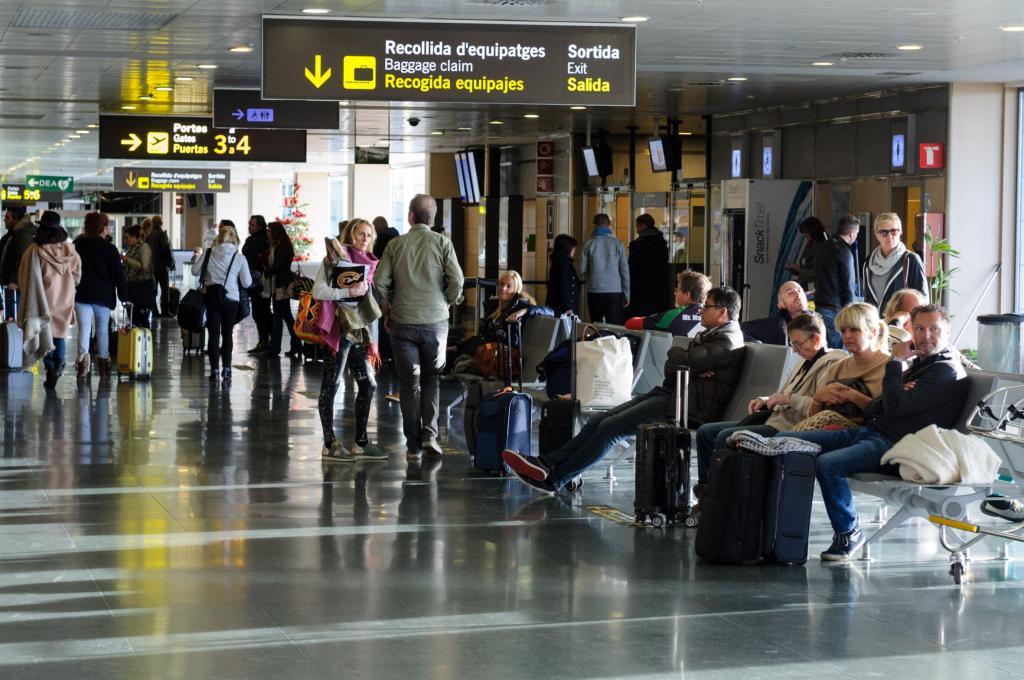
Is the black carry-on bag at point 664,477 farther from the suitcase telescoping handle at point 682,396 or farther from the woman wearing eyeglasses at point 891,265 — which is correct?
the woman wearing eyeglasses at point 891,265

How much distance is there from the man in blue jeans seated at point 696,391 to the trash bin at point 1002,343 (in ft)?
21.2

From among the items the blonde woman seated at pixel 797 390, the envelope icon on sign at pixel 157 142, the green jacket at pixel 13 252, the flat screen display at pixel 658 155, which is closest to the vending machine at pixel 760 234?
the flat screen display at pixel 658 155

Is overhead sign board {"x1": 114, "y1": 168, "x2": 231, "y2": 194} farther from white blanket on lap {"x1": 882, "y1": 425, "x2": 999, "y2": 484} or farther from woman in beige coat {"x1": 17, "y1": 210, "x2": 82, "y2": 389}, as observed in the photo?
white blanket on lap {"x1": 882, "y1": 425, "x2": 999, "y2": 484}

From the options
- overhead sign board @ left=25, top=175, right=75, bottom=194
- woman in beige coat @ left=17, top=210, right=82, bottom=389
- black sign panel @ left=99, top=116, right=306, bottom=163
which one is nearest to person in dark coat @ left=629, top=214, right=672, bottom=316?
black sign panel @ left=99, top=116, right=306, bottom=163

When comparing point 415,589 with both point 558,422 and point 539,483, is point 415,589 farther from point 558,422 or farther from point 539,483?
point 558,422

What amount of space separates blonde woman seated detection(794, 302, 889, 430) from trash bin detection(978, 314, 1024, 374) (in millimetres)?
7043

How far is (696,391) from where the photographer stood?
7957mm

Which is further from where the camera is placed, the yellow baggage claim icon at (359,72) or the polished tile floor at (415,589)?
the yellow baggage claim icon at (359,72)

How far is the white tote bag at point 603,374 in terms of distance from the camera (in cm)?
871

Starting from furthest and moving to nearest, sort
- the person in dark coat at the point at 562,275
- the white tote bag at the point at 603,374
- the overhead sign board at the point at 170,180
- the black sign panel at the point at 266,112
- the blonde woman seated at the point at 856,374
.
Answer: the overhead sign board at the point at 170,180 < the person in dark coat at the point at 562,275 < the black sign panel at the point at 266,112 < the white tote bag at the point at 603,374 < the blonde woman seated at the point at 856,374

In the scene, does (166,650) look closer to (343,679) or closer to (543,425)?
(343,679)

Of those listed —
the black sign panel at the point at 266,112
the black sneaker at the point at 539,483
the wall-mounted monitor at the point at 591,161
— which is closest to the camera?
the black sneaker at the point at 539,483

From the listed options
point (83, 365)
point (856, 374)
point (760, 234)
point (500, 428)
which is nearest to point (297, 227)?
point (760, 234)

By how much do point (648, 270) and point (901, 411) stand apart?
1287 cm
